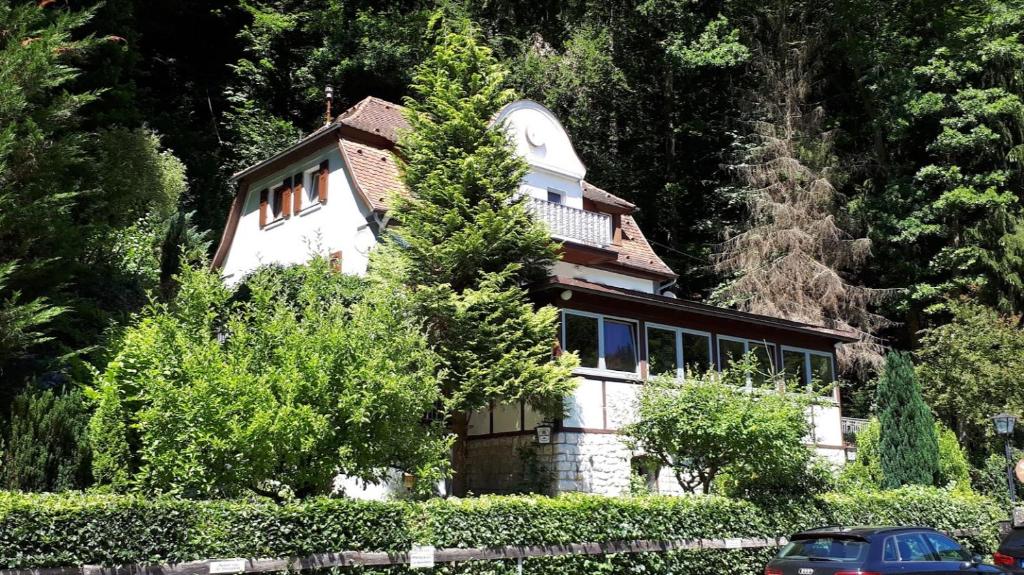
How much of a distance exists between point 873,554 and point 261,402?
7.79 meters

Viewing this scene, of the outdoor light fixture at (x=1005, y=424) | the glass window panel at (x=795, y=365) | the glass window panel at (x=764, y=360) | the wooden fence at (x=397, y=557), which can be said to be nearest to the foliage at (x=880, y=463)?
the glass window panel at (x=795, y=365)

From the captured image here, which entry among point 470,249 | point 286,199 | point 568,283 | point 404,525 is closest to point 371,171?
point 286,199

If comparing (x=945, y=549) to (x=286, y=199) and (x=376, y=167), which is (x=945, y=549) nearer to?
(x=376, y=167)

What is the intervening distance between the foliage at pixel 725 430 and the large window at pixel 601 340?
268 centimetres

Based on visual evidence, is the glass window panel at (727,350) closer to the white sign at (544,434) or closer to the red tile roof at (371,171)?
the white sign at (544,434)

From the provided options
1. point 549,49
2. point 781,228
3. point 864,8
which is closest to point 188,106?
point 549,49

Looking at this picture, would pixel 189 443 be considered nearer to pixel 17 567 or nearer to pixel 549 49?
pixel 17 567

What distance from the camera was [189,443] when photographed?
12062mm

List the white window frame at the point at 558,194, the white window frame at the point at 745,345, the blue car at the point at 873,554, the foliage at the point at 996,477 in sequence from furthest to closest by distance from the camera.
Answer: the white window frame at the point at 558,194
the foliage at the point at 996,477
the white window frame at the point at 745,345
the blue car at the point at 873,554

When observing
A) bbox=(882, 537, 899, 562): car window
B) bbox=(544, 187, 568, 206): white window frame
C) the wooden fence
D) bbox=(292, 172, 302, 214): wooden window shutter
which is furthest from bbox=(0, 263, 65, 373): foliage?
bbox=(544, 187, 568, 206): white window frame

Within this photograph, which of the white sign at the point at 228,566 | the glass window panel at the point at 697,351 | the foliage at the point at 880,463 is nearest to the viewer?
the white sign at the point at 228,566

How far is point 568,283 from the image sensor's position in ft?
63.4

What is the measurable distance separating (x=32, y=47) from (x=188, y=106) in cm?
2664

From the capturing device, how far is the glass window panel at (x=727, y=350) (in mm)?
22797
